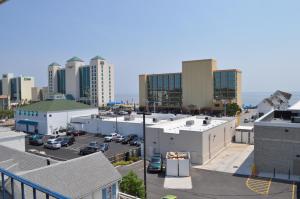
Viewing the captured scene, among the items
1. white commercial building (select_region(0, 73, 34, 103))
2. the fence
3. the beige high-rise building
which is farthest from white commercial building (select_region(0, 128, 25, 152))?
white commercial building (select_region(0, 73, 34, 103))

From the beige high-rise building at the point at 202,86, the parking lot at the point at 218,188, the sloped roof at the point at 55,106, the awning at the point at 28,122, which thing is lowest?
the parking lot at the point at 218,188

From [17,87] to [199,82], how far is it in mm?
83088

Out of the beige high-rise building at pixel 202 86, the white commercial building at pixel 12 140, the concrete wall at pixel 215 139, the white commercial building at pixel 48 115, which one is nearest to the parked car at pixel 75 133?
the white commercial building at pixel 48 115

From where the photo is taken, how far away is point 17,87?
113188mm

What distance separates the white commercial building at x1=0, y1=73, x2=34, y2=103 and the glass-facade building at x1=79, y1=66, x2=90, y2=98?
3347 cm

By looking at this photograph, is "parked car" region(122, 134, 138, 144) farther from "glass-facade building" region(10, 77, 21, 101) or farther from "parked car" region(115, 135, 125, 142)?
"glass-facade building" region(10, 77, 21, 101)

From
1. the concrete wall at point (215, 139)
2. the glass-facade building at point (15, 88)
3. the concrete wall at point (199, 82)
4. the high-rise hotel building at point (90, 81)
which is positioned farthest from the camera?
the glass-facade building at point (15, 88)

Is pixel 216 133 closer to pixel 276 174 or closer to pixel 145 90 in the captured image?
pixel 276 174

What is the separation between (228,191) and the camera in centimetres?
1656

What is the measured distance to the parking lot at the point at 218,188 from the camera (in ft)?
52.1

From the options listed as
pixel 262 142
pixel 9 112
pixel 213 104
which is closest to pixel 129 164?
pixel 262 142

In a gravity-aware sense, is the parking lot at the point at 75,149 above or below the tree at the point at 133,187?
below

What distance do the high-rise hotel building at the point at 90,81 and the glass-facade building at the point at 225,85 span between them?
127 ft

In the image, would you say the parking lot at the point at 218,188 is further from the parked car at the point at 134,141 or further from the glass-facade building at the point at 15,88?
the glass-facade building at the point at 15,88
